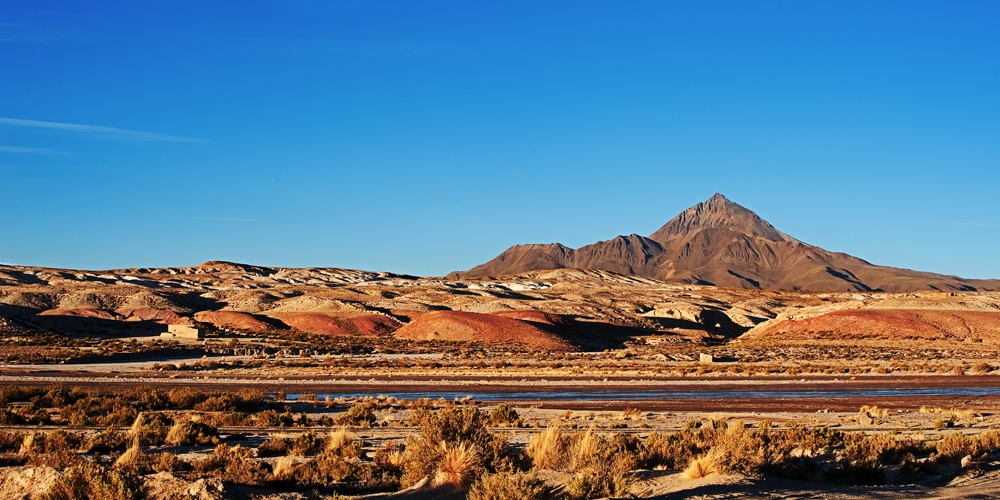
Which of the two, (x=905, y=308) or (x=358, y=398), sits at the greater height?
(x=905, y=308)

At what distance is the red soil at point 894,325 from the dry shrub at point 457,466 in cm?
7101

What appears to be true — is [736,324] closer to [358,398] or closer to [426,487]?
[358,398]

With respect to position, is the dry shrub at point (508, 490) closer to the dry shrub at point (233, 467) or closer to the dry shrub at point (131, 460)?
the dry shrub at point (233, 467)

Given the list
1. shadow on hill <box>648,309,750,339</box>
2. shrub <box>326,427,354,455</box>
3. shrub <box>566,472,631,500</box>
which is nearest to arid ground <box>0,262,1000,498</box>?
shrub <box>566,472,631,500</box>

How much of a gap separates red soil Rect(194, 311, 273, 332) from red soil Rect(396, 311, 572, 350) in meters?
14.3

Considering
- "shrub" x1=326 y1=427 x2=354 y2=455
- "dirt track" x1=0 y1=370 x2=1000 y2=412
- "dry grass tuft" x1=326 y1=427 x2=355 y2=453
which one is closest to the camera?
"shrub" x1=326 y1=427 x2=354 y2=455

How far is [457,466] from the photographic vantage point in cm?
1212

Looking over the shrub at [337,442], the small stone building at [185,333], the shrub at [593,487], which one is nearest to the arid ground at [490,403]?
the shrub at [593,487]

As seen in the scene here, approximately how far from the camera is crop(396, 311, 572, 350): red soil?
7606 cm

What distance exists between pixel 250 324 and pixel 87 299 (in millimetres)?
26026

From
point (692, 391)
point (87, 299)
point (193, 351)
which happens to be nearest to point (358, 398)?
point (692, 391)

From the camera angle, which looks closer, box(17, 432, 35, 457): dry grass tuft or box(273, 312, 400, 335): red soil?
box(17, 432, 35, 457): dry grass tuft

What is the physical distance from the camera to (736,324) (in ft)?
358

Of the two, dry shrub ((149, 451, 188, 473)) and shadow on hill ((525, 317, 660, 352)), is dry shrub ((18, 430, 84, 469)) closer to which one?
dry shrub ((149, 451, 188, 473))
